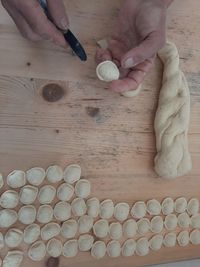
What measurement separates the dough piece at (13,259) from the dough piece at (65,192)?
0.15 m

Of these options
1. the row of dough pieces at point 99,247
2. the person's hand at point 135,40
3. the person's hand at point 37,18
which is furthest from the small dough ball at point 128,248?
the person's hand at point 37,18

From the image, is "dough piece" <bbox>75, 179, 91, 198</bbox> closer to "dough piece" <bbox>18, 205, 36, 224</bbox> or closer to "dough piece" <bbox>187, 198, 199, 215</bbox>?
"dough piece" <bbox>18, 205, 36, 224</bbox>

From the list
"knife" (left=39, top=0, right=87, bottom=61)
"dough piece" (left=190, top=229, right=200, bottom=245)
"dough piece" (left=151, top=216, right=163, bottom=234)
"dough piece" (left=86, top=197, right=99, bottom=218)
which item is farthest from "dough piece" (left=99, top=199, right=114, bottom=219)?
"knife" (left=39, top=0, right=87, bottom=61)

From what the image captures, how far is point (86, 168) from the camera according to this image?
945mm

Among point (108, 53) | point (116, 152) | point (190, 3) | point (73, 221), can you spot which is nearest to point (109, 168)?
point (116, 152)

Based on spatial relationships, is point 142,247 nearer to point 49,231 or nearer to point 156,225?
Result: point 156,225

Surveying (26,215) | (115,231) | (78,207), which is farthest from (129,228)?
(26,215)

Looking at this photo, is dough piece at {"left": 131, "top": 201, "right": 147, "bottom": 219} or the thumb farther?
dough piece at {"left": 131, "top": 201, "right": 147, "bottom": 219}

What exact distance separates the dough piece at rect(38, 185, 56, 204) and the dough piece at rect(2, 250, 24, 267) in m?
0.12

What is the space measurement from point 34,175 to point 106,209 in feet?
0.61

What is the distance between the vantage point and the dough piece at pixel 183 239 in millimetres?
1007

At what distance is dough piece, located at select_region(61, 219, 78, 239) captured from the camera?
905mm

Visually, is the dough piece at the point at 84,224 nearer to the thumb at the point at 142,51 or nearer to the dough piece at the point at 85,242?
the dough piece at the point at 85,242

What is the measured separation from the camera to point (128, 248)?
949mm
